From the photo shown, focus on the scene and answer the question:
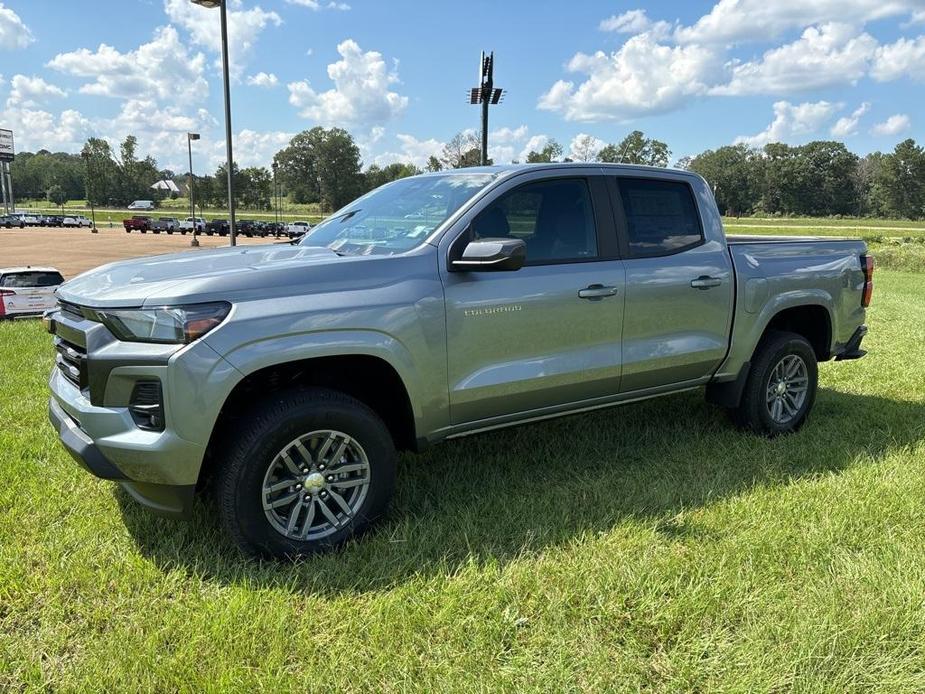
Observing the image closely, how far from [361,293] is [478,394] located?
828mm

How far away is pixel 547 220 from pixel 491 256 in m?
0.80

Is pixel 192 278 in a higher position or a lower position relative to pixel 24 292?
higher

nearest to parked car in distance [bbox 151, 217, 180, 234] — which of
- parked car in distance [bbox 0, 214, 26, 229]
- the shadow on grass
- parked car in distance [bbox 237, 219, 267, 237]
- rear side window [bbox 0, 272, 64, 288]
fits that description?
parked car in distance [bbox 237, 219, 267, 237]

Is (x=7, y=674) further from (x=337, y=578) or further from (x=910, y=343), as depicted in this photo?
(x=910, y=343)

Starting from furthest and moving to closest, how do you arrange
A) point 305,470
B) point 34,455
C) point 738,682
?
point 34,455 → point 305,470 → point 738,682

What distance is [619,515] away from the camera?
360 cm

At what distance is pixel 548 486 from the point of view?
157 inches

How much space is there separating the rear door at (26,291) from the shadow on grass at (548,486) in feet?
43.8

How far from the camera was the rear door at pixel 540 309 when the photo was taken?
136 inches

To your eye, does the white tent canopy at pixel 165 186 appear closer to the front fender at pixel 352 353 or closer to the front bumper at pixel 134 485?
the front bumper at pixel 134 485

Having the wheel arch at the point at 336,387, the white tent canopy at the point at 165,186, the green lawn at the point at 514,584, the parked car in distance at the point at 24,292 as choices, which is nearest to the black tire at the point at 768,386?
the green lawn at the point at 514,584

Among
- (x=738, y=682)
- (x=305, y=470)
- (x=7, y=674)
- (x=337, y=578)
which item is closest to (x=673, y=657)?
(x=738, y=682)

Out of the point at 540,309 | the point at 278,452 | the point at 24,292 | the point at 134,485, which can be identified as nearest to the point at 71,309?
the point at 134,485

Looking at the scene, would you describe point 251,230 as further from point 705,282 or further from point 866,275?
point 705,282
